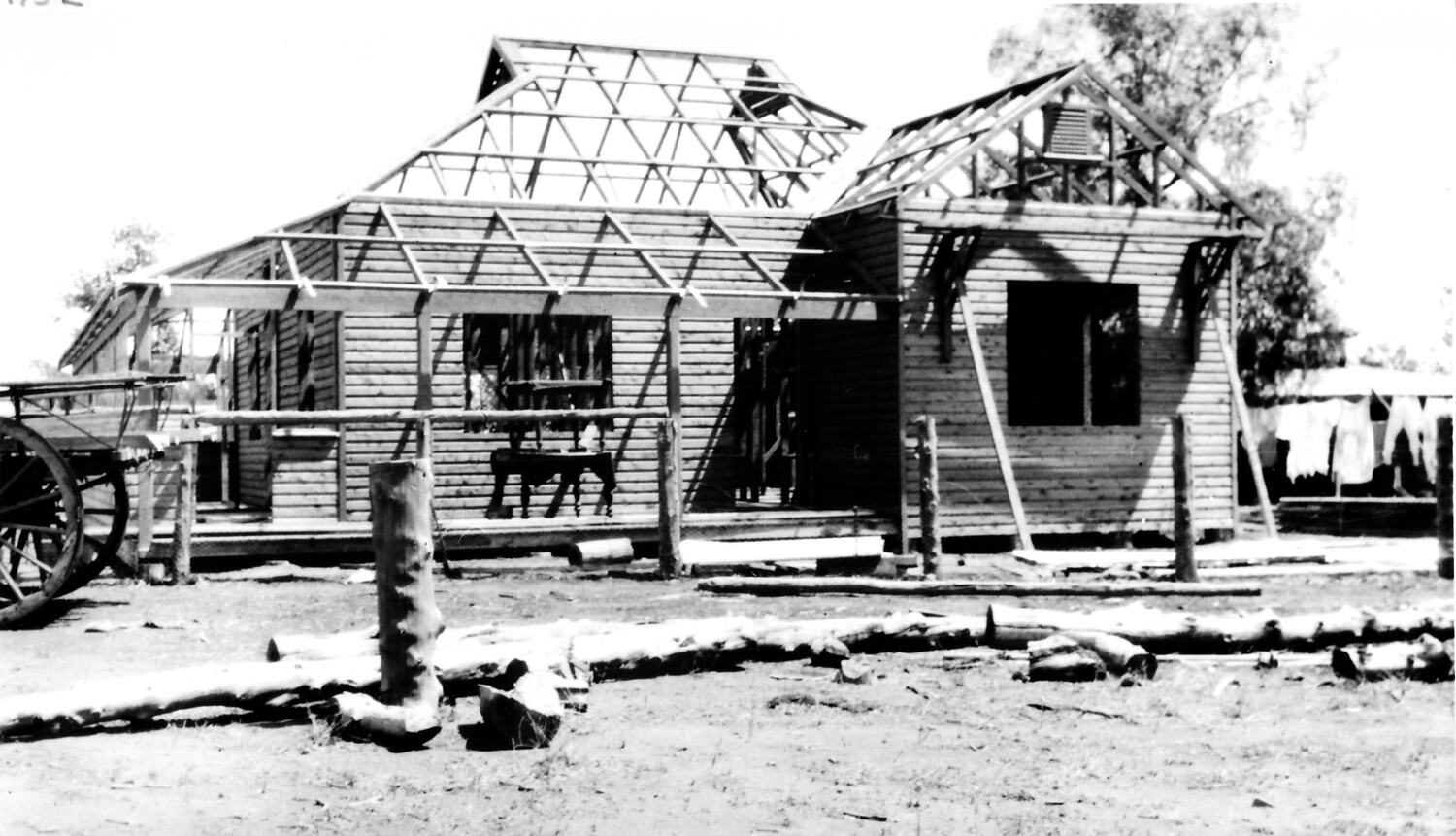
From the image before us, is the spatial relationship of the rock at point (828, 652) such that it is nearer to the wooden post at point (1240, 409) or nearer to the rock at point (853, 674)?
the rock at point (853, 674)

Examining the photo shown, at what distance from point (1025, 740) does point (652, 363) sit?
510 inches

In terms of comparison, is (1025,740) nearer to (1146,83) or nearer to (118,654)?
(118,654)

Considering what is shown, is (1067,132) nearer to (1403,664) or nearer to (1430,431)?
(1430,431)

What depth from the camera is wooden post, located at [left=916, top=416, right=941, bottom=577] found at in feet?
52.9

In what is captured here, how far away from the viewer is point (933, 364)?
19.8 m

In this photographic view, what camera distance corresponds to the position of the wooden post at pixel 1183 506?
615 inches

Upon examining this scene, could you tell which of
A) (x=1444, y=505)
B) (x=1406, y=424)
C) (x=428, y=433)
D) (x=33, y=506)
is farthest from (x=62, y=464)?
(x=1406, y=424)

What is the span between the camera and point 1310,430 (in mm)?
28156

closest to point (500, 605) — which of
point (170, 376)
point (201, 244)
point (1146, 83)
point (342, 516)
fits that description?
point (170, 376)

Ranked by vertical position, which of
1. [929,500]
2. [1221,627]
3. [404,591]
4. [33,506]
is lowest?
[1221,627]

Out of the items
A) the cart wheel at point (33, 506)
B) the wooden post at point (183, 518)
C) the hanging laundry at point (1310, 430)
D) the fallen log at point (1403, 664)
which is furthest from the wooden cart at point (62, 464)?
the hanging laundry at point (1310, 430)

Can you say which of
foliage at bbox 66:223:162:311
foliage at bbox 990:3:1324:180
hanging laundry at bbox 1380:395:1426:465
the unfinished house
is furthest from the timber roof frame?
foliage at bbox 66:223:162:311

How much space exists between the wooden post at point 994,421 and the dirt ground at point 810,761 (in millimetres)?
9216

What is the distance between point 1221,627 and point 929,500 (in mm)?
5881
